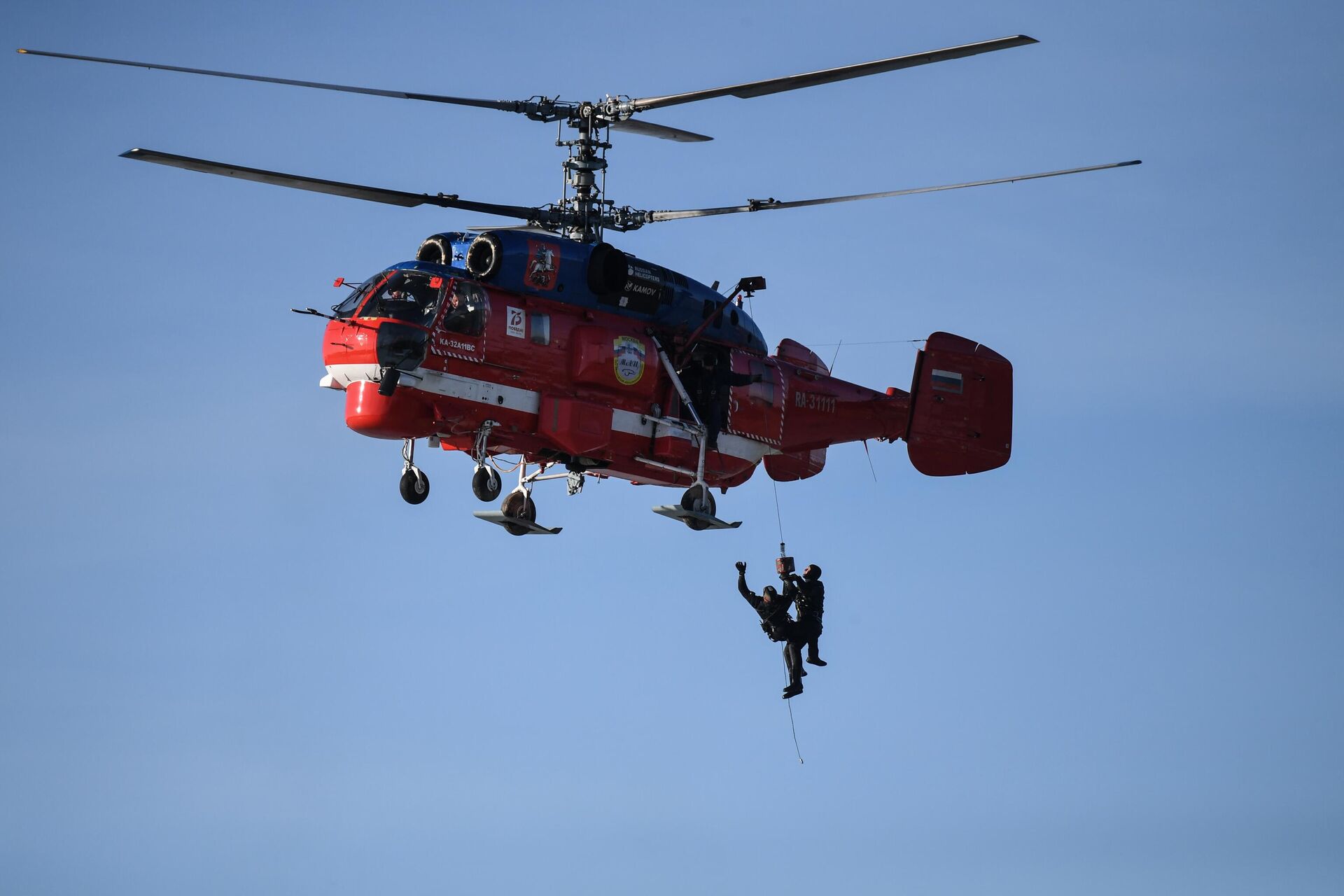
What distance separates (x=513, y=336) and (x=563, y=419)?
1.27 m

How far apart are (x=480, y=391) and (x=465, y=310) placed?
104 cm

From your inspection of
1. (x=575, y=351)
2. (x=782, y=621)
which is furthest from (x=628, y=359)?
(x=782, y=621)

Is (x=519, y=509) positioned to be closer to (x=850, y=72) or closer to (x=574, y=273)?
(x=574, y=273)

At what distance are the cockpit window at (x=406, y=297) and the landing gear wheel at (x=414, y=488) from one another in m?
2.08

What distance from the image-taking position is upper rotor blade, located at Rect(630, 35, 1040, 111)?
2319 centimetres

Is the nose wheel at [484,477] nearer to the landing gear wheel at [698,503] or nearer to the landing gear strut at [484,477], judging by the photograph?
the landing gear strut at [484,477]

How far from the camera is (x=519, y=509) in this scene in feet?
88.1

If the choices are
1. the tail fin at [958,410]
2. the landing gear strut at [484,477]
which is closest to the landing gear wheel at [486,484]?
the landing gear strut at [484,477]

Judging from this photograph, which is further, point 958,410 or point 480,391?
point 958,410

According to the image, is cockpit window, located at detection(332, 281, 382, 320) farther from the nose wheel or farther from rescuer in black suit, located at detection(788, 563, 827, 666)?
rescuer in black suit, located at detection(788, 563, 827, 666)

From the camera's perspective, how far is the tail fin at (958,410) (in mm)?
30734

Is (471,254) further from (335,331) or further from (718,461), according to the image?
(718,461)

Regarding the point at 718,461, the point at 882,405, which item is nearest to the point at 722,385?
the point at 718,461

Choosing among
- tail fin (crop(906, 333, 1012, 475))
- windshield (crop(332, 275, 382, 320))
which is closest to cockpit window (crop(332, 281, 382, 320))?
windshield (crop(332, 275, 382, 320))
